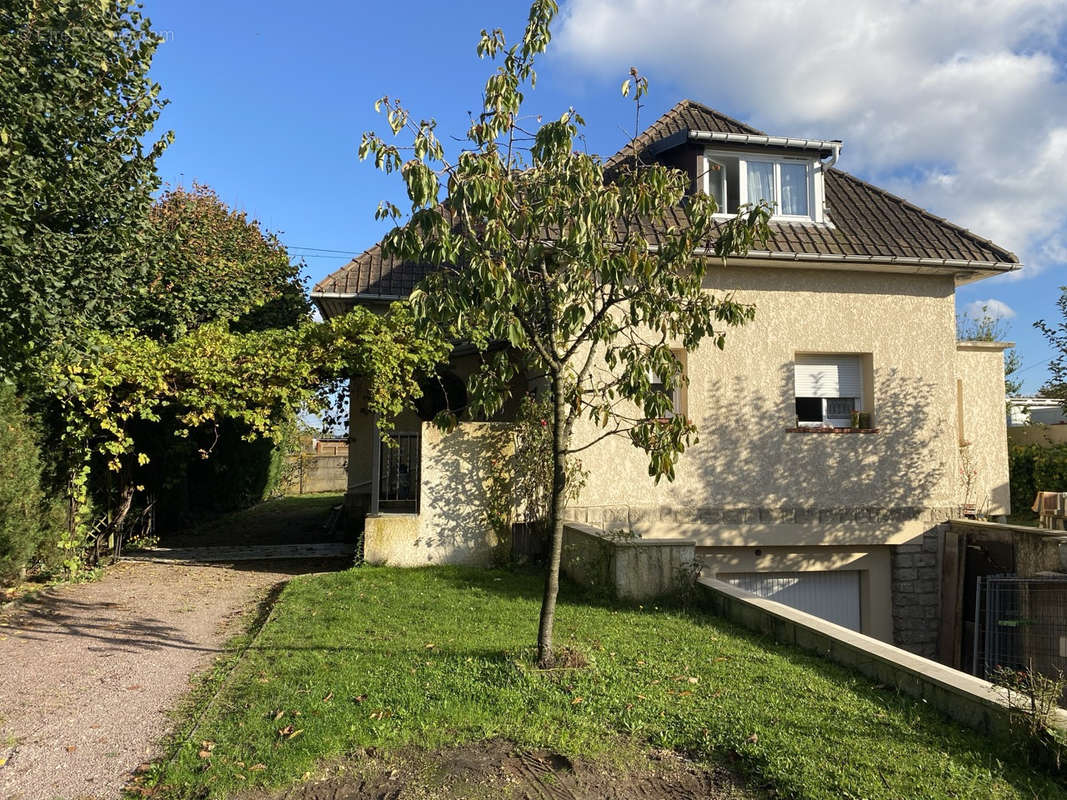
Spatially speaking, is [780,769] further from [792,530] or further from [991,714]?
[792,530]

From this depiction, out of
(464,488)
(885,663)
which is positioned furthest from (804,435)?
(885,663)

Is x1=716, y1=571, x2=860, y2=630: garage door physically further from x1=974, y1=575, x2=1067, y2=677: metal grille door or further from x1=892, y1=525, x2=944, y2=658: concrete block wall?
x1=974, y1=575, x2=1067, y2=677: metal grille door

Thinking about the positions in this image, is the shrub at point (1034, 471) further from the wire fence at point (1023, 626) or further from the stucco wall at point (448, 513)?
the stucco wall at point (448, 513)

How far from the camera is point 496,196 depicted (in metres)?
4.93

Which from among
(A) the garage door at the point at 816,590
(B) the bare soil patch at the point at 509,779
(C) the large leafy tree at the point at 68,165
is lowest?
(A) the garage door at the point at 816,590

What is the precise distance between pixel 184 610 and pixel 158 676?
2.57 metres

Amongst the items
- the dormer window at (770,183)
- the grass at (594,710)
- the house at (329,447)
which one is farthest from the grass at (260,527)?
the house at (329,447)

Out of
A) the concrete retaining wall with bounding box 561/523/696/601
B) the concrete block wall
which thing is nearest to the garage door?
the concrete block wall

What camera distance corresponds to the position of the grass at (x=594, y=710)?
401cm

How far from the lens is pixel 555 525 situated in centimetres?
574

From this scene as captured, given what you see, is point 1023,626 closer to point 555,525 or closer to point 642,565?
point 642,565

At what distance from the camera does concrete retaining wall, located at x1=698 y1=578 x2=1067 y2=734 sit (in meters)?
4.49

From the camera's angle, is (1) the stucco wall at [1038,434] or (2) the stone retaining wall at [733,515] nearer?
(2) the stone retaining wall at [733,515]

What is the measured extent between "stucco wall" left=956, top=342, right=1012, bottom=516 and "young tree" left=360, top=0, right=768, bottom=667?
8.36m
